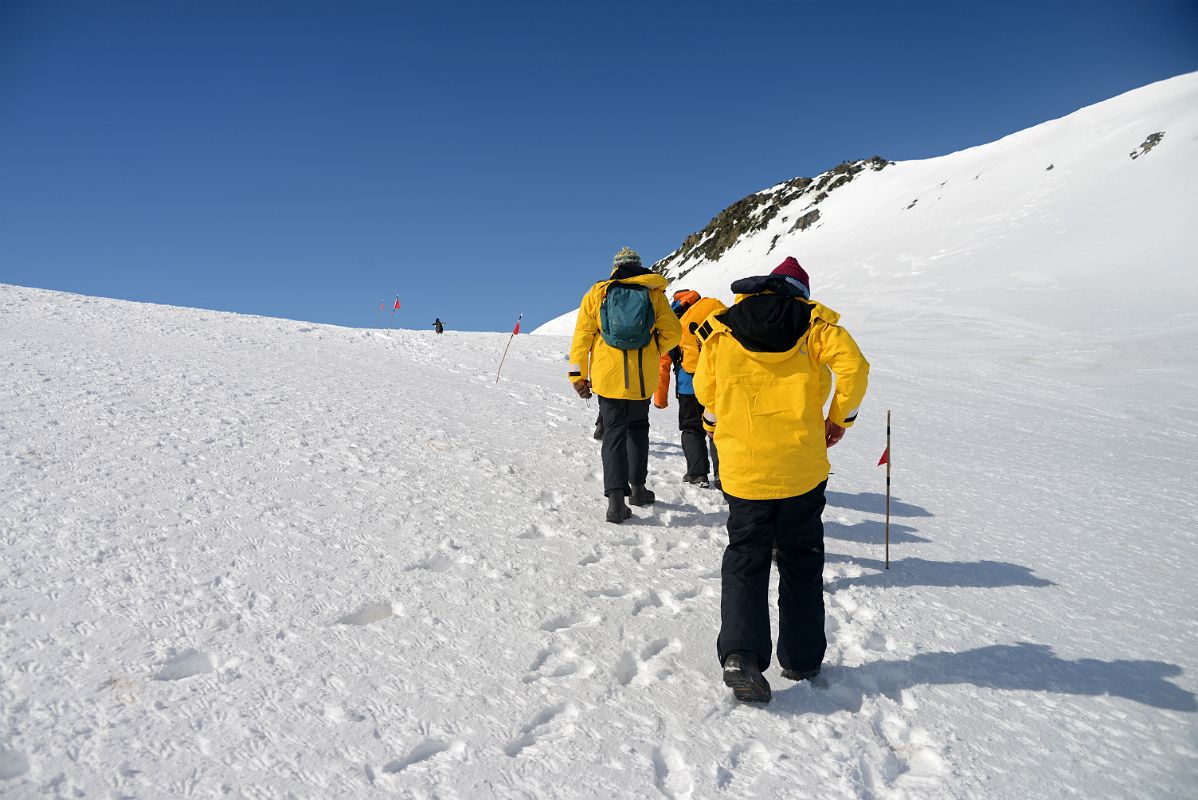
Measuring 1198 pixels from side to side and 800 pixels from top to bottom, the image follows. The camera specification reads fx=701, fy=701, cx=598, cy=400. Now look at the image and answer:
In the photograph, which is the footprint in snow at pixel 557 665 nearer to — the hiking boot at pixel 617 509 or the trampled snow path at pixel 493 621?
the trampled snow path at pixel 493 621

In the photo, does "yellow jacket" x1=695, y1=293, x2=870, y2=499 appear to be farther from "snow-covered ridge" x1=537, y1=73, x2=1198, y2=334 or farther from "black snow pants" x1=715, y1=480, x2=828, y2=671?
"snow-covered ridge" x1=537, y1=73, x2=1198, y2=334

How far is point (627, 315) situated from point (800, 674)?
2.71m

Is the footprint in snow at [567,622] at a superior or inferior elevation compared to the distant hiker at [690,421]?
inferior

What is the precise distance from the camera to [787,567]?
3.27m

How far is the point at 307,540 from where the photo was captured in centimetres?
404

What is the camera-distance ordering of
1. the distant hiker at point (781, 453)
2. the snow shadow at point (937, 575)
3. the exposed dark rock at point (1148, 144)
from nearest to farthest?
the distant hiker at point (781, 453)
the snow shadow at point (937, 575)
the exposed dark rock at point (1148, 144)

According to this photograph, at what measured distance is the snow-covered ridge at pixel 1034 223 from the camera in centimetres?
2828

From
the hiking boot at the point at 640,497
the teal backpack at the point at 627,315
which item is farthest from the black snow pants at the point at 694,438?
the teal backpack at the point at 627,315

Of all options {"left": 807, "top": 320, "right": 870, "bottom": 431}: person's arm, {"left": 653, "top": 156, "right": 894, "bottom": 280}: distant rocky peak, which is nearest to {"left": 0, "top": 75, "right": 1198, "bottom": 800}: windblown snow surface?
{"left": 807, "top": 320, "right": 870, "bottom": 431}: person's arm

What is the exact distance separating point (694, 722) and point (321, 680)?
1.51m

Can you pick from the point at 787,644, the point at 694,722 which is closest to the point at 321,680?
the point at 694,722

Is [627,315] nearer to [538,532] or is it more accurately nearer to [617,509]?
[617,509]

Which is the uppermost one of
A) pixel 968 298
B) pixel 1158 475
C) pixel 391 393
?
pixel 968 298

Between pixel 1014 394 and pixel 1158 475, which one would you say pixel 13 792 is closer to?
pixel 1158 475
